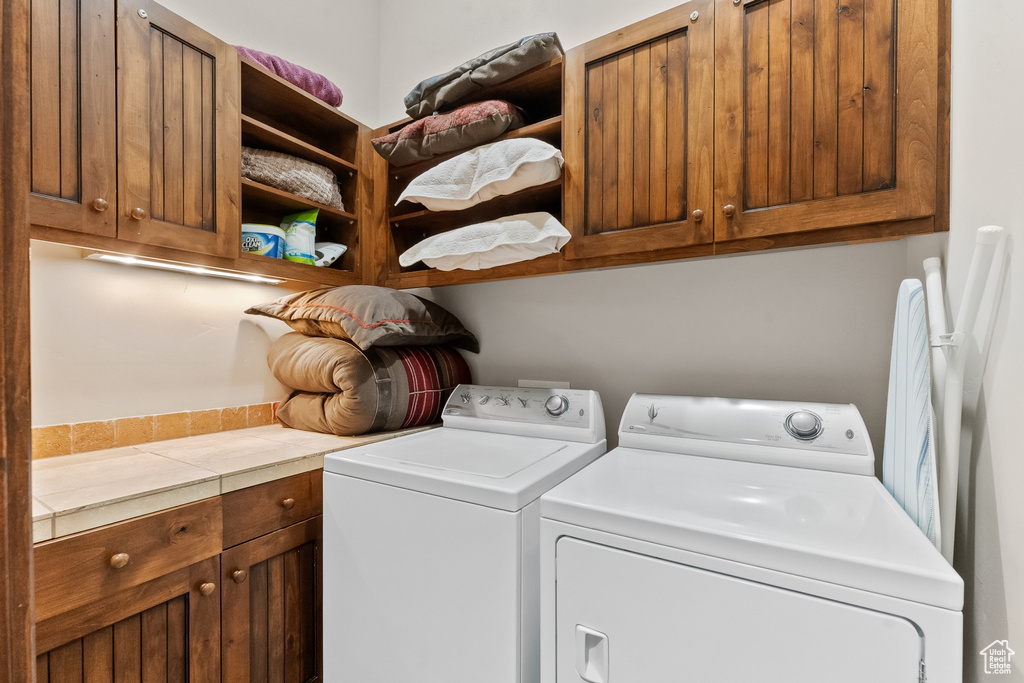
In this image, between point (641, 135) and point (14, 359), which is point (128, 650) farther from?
point (641, 135)

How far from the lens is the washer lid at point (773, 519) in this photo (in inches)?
26.4

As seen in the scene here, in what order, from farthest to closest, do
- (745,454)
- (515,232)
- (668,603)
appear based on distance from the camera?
(515,232) < (745,454) < (668,603)

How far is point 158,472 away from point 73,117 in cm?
95

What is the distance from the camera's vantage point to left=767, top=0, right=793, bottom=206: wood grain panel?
115 centimetres

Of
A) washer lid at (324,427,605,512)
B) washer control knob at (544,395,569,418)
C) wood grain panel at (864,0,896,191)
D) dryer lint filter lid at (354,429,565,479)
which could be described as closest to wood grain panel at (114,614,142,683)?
washer lid at (324,427,605,512)

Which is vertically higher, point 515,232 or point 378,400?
point 515,232

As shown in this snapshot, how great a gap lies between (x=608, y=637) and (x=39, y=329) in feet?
5.77

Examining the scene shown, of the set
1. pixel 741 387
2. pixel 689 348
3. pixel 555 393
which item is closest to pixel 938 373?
pixel 741 387

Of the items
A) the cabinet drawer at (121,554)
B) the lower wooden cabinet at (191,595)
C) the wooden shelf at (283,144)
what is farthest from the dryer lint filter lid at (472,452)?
the wooden shelf at (283,144)

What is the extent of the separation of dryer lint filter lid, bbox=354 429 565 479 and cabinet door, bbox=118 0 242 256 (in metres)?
0.90

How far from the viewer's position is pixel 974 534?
863 mm

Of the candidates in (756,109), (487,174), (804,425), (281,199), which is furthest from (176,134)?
(804,425)

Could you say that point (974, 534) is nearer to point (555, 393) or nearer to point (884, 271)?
point (884, 271)

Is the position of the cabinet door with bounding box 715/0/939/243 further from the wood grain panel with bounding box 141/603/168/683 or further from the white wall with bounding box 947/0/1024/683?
the wood grain panel with bounding box 141/603/168/683
